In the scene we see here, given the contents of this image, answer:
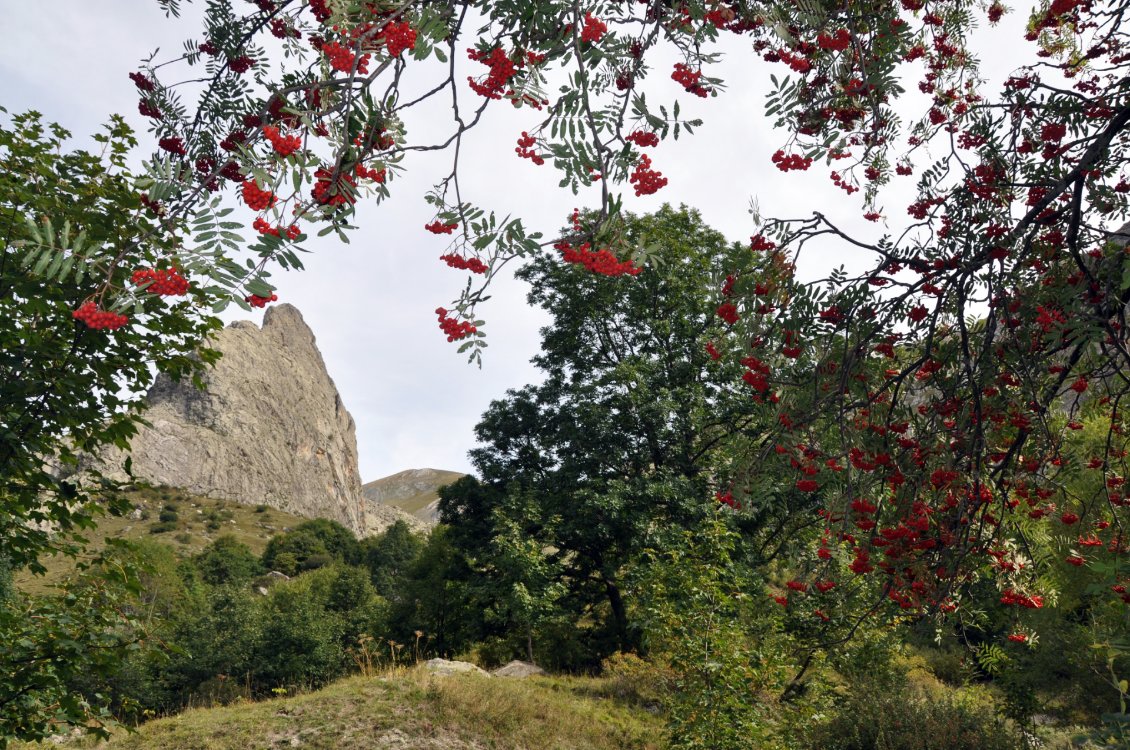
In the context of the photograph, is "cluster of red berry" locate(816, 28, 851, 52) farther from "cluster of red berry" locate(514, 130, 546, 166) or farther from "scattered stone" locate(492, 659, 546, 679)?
"scattered stone" locate(492, 659, 546, 679)

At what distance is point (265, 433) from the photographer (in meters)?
108

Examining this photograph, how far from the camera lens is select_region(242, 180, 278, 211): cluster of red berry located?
2.16 m

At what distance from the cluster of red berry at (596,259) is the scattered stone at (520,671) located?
14.0 metres

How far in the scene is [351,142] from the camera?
2.62 metres

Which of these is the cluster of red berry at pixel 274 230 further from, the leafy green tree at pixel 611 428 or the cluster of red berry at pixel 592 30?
the leafy green tree at pixel 611 428

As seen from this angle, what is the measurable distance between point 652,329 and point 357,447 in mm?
137680

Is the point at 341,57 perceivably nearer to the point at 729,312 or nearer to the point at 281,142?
the point at 281,142

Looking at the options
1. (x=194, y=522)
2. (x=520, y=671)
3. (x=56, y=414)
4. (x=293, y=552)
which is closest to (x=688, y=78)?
(x=56, y=414)

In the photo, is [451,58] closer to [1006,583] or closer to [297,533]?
[1006,583]

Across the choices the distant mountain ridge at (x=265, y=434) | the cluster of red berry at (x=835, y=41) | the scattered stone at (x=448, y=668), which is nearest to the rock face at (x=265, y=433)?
the distant mountain ridge at (x=265, y=434)

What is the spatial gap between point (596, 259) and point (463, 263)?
0.66 metres

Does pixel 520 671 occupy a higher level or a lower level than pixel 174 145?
lower

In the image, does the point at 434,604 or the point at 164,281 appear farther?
the point at 434,604

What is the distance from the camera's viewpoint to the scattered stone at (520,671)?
1518cm
